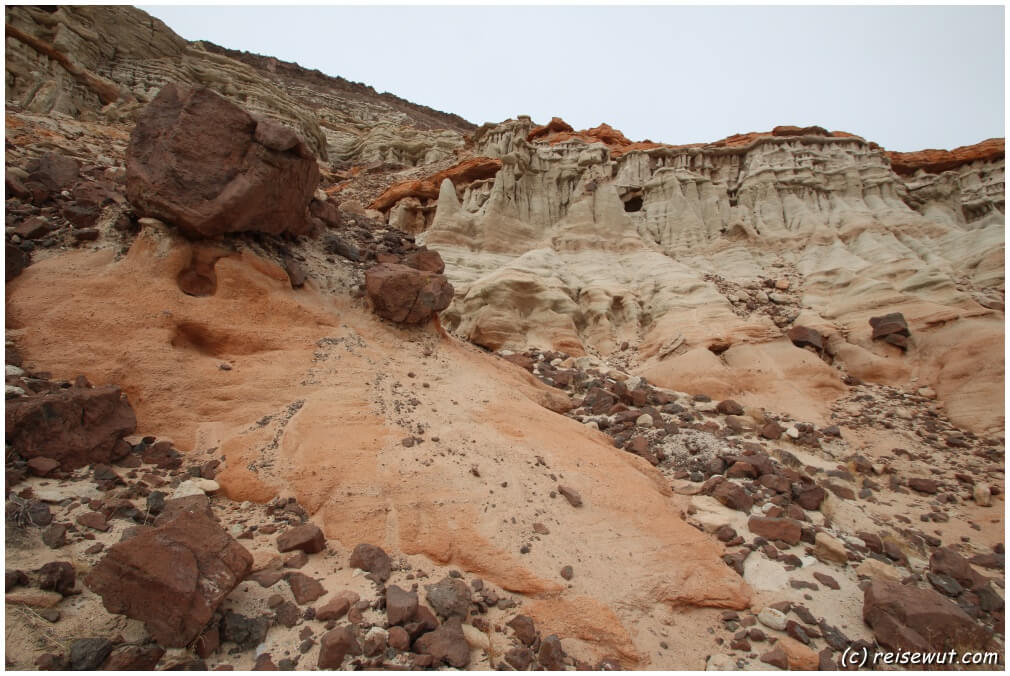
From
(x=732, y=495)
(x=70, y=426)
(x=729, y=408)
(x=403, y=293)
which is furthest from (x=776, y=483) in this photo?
(x=70, y=426)

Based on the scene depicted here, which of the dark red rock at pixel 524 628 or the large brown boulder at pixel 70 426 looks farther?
the large brown boulder at pixel 70 426

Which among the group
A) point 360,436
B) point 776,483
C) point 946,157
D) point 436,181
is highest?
point 946,157

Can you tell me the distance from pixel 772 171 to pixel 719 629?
20520mm

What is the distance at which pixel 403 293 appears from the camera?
7512mm

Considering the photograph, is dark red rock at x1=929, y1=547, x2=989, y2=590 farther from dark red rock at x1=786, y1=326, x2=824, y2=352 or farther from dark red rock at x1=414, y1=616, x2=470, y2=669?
dark red rock at x1=786, y1=326, x2=824, y2=352

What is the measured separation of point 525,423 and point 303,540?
3.28 metres

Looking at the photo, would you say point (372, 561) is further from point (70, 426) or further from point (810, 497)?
point (810, 497)

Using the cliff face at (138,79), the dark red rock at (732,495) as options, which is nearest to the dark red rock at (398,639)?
the dark red rock at (732,495)

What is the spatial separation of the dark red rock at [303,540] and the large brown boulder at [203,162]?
423 cm

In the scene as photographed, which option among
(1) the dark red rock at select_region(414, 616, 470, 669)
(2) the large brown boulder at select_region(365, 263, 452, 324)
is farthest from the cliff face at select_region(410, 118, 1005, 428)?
(1) the dark red rock at select_region(414, 616, 470, 669)

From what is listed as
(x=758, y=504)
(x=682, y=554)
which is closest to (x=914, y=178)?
(x=758, y=504)

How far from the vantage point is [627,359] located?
12359 millimetres

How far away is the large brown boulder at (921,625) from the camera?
3887 mm

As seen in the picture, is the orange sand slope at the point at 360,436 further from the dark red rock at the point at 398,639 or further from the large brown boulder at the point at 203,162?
the dark red rock at the point at 398,639
